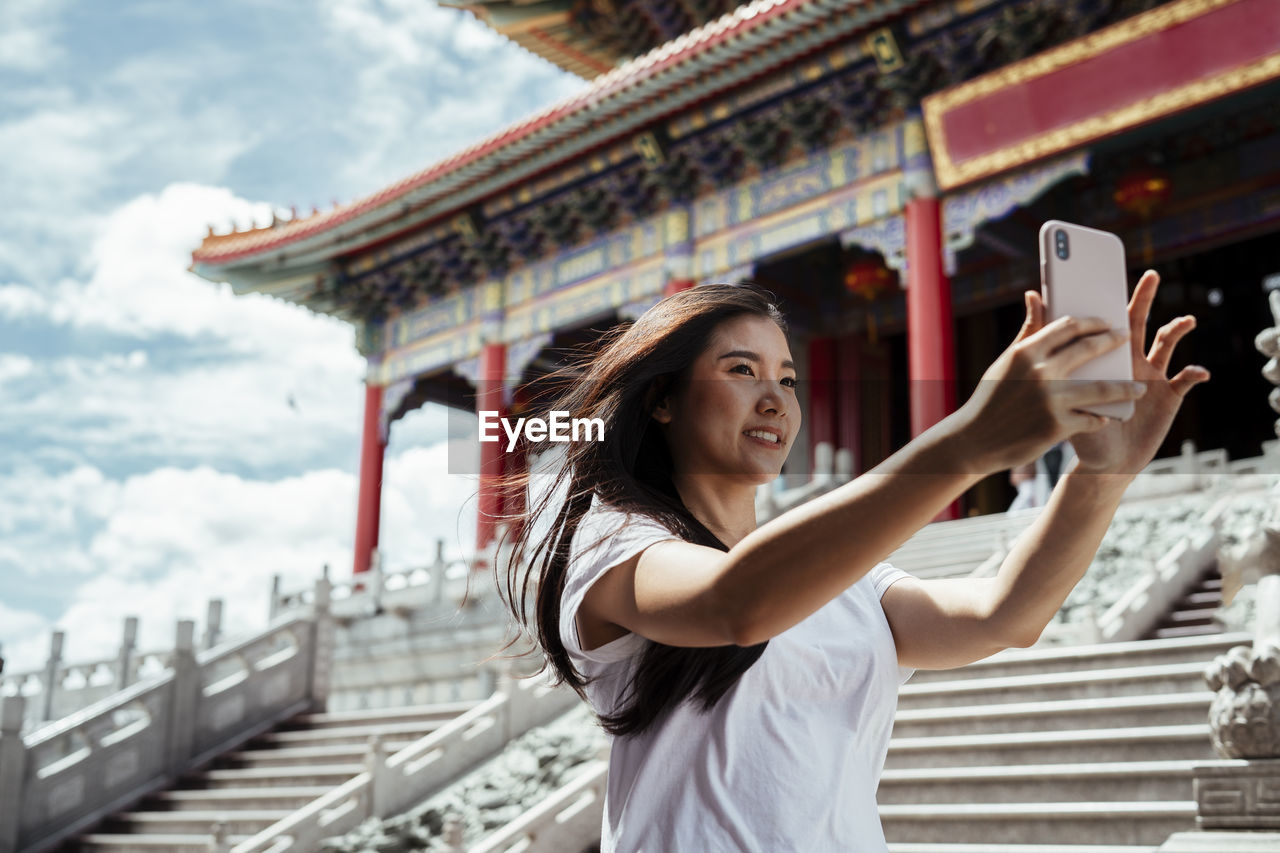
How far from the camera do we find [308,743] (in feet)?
27.1

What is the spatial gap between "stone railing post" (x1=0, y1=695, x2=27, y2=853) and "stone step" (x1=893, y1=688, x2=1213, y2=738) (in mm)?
5462

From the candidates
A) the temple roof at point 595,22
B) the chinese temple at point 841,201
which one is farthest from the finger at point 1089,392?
the temple roof at point 595,22

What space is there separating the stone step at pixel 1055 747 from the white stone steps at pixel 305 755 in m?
3.80

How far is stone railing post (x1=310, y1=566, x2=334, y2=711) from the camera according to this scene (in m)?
8.95

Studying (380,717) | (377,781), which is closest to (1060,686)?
(377,781)

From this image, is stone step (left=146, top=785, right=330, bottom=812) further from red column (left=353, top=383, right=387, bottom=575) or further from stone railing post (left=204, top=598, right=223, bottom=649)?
red column (left=353, top=383, right=387, bottom=575)

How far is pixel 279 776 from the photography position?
24.6 ft

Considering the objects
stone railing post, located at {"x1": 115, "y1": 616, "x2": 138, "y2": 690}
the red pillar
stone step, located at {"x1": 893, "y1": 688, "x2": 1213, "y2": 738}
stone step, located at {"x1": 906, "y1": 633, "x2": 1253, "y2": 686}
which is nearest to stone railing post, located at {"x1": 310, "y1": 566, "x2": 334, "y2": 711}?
stone railing post, located at {"x1": 115, "y1": 616, "x2": 138, "y2": 690}

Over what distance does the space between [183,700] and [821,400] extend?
7.20 metres

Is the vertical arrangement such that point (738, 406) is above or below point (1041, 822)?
above

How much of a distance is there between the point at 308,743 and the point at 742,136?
247 inches

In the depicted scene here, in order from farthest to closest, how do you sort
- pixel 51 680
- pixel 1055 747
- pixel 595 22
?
pixel 595 22 → pixel 51 680 → pixel 1055 747

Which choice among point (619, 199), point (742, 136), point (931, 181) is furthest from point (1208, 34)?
point (619, 199)

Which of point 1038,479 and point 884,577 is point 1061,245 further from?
point 1038,479
